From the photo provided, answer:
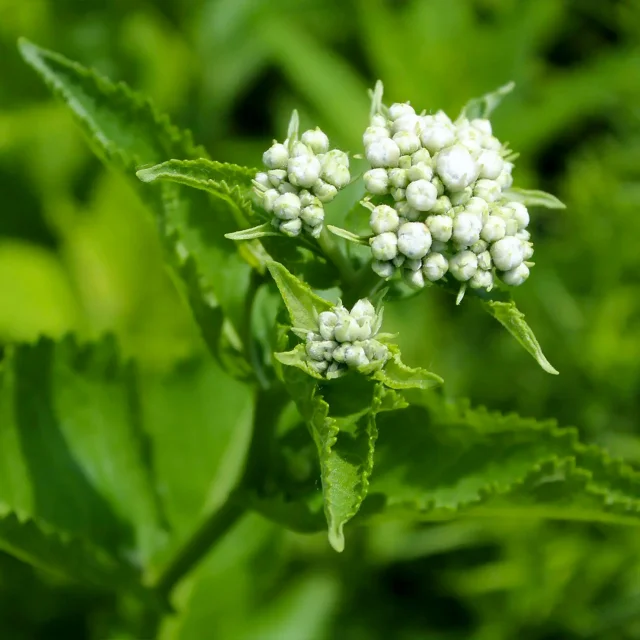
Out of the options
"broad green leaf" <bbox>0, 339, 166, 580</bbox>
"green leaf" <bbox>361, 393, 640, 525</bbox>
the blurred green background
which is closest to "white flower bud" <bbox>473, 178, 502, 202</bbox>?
"green leaf" <bbox>361, 393, 640, 525</bbox>

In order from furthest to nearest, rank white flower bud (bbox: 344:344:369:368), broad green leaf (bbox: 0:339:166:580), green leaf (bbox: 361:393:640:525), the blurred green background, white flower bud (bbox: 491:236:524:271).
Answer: the blurred green background → broad green leaf (bbox: 0:339:166:580) → green leaf (bbox: 361:393:640:525) → white flower bud (bbox: 491:236:524:271) → white flower bud (bbox: 344:344:369:368)

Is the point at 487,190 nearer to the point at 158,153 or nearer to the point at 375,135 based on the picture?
the point at 375,135

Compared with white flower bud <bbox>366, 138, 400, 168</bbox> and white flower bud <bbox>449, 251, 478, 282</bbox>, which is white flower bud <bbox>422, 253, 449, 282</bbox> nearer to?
white flower bud <bbox>449, 251, 478, 282</bbox>

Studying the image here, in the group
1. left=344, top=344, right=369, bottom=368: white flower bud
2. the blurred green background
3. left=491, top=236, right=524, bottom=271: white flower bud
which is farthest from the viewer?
the blurred green background

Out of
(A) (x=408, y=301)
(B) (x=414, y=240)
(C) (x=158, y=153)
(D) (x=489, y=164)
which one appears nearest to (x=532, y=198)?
(D) (x=489, y=164)

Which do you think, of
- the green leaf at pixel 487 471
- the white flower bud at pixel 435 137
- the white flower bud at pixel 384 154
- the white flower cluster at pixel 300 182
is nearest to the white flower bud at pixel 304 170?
the white flower cluster at pixel 300 182
